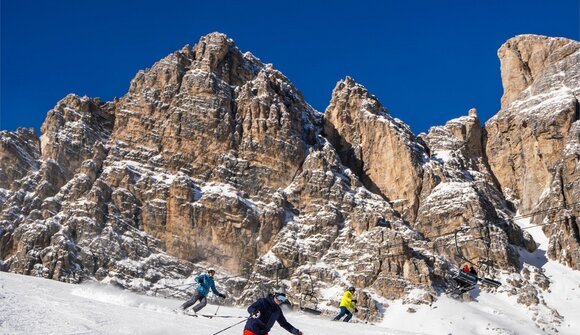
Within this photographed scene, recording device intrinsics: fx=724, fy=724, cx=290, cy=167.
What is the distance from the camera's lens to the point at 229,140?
4887 inches

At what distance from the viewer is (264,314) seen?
14891 millimetres

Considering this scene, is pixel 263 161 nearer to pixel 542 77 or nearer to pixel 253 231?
pixel 253 231

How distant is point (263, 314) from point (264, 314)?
22 millimetres

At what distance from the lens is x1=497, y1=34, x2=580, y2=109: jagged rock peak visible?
529 ft

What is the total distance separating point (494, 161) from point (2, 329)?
144m

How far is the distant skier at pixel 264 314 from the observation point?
14.8 m

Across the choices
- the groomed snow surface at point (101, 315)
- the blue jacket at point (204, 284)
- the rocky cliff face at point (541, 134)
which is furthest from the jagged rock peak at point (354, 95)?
the blue jacket at point (204, 284)

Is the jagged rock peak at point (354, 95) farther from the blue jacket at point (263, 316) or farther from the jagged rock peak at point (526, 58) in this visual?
the blue jacket at point (263, 316)

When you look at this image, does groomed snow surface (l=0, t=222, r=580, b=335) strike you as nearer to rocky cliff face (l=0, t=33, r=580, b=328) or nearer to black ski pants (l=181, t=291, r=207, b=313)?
black ski pants (l=181, t=291, r=207, b=313)

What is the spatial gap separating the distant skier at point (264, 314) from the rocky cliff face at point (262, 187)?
7679 centimetres

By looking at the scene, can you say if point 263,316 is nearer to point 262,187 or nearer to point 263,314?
point 263,314

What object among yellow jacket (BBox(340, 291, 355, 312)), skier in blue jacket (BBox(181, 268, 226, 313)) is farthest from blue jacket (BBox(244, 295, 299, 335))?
yellow jacket (BBox(340, 291, 355, 312))

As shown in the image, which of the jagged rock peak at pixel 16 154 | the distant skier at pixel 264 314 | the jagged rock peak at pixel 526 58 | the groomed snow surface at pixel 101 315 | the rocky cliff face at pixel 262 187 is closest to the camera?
the distant skier at pixel 264 314

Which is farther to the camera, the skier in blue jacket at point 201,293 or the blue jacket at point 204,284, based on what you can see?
the blue jacket at point 204,284
